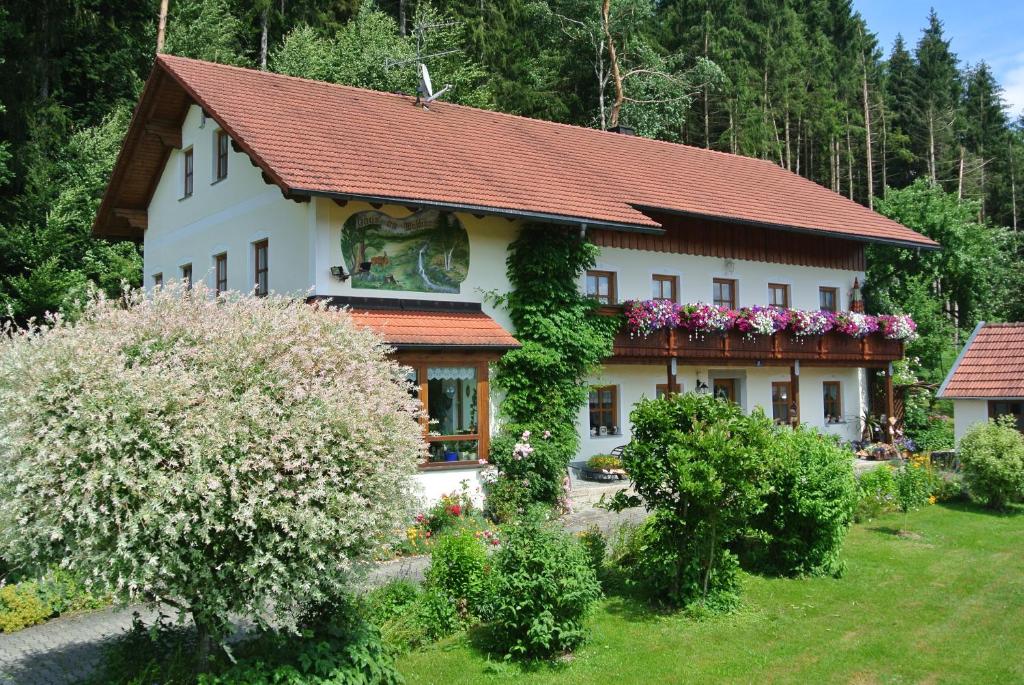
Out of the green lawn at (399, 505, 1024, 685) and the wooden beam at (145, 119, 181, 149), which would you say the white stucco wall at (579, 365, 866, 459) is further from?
the wooden beam at (145, 119, 181, 149)

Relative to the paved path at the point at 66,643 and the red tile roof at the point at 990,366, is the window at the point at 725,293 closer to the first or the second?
the red tile roof at the point at 990,366

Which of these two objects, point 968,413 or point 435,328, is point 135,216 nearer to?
point 435,328

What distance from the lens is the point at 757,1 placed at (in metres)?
45.2

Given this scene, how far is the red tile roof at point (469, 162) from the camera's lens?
15.6 meters

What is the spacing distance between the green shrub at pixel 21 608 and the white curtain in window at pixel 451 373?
6778 millimetres

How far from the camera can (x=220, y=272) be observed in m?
18.6

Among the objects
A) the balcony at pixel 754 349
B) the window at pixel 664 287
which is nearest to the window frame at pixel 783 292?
the balcony at pixel 754 349

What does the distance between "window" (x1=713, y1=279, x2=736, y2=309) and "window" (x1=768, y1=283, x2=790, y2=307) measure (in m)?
1.60

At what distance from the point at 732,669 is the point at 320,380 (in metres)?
4.74

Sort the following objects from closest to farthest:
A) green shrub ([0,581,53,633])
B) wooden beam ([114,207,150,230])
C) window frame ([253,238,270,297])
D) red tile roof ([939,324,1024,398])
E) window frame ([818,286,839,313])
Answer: green shrub ([0,581,53,633]), window frame ([253,238,270,297]), red tile roof ([939,324,1024,398]), wooden beam ([114,207,150,230]), window frame ([818,286,839,313])

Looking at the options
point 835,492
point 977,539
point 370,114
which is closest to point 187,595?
point 835,492

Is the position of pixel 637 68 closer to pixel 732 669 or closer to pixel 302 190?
pixel 302 190

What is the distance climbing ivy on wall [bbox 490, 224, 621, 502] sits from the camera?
16531 mm

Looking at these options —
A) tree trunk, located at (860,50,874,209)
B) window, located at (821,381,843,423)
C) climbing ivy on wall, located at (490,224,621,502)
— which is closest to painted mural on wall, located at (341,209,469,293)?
climbing ivy on wall, located at (490,224,621,502)
